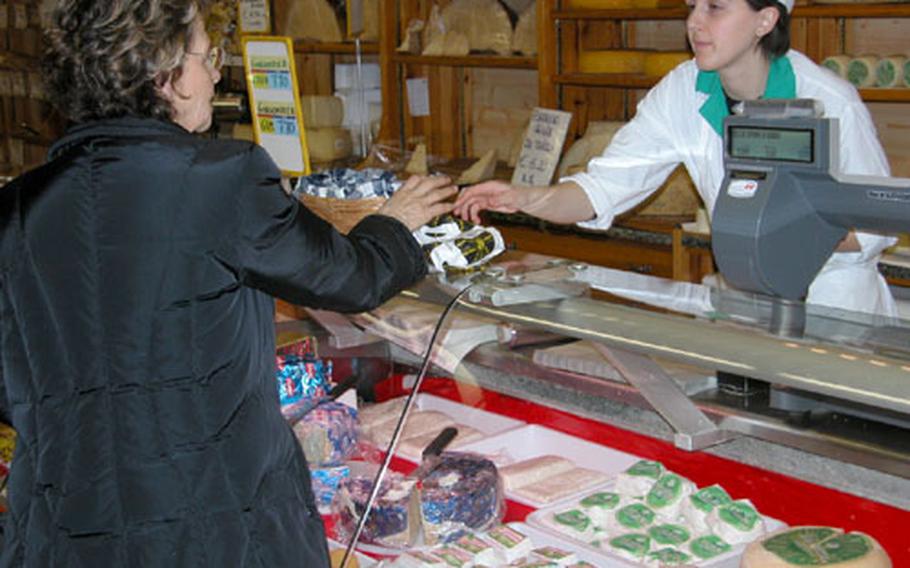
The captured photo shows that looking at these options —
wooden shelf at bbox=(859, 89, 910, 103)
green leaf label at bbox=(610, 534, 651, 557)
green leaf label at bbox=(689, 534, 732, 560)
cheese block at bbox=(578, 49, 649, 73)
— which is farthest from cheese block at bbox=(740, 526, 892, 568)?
cheese block at bbox=(578, 49, 649, 73)

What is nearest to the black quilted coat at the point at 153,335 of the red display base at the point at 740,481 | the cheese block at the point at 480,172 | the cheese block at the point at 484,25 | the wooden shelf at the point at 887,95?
the red display base at the point at 740,481

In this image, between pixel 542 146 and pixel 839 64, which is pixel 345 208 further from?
pixel 542 146

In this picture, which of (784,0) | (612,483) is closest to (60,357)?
(612,483)

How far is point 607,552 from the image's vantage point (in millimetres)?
2355

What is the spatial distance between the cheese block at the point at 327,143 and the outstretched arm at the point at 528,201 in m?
3.81

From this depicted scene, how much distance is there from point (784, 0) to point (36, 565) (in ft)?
6.43

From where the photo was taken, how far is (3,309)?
189 cm

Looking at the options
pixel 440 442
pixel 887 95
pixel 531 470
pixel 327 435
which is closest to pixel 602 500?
pixel 531 470

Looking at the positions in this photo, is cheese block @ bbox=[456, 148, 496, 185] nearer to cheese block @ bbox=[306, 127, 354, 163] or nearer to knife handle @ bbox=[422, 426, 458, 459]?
cheese block @ bbox=[306, 127, 354, 163]

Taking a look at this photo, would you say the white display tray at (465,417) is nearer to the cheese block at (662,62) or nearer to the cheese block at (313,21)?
the cheese block at (662,62)

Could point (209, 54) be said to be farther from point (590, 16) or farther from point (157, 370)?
point (590, 16)

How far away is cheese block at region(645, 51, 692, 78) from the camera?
509 centimetres

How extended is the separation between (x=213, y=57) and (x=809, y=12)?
3181 mm

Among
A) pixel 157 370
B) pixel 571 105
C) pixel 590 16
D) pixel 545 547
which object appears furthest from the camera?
pixel 571 105
